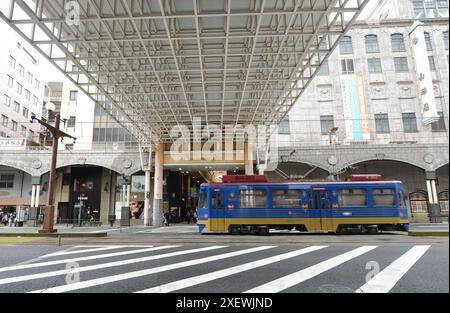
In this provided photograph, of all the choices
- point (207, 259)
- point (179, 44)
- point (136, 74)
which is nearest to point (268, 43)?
point (179, 44)

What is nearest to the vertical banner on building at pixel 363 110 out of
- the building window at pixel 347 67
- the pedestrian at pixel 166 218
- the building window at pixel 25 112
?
the building window at pixel 347 67

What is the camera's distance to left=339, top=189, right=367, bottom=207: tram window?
15.5 m

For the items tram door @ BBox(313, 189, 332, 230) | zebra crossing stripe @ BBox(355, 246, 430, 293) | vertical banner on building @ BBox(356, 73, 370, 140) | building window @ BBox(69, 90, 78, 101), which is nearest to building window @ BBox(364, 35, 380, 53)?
vertical banner on building @ BBox(356, 73, 370, 140)

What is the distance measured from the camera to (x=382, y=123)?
3061 cm

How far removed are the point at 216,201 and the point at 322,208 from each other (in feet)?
18.2

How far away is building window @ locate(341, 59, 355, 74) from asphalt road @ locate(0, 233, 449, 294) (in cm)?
2542

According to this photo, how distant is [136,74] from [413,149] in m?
A: 25.2

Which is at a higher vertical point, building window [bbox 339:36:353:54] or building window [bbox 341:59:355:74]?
building window [bbox 339:36:353:54]

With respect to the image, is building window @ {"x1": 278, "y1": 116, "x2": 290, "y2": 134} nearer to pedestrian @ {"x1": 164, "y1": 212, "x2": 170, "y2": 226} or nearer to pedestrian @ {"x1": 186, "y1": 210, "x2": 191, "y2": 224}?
pedestrian @ {"x1": 186, "y1": 210, "x2": 191, "y2": 224}

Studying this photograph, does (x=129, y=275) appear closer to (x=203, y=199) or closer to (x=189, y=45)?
(x=203, y=199)

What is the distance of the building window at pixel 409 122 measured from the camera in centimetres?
2917

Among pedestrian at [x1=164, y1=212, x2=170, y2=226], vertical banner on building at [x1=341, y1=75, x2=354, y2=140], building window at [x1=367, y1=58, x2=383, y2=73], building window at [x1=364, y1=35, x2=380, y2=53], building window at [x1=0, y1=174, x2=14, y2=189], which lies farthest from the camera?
building window at [x1=0, y1=174, x2=14, y2=189]

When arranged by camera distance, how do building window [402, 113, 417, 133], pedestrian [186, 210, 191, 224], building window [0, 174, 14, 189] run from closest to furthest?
building window [402, 113, 417, 133] < building window [0, 174, 14, 189] < pedestrian [186, 210, 191, 224]

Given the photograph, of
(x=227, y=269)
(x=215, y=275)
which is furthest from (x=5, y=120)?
(x=215, y=275)
